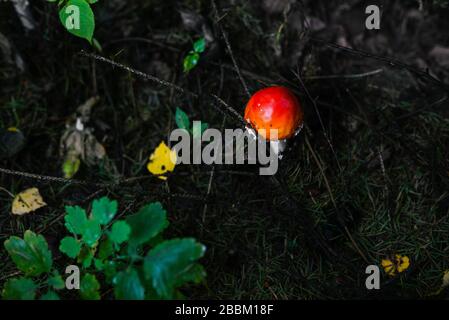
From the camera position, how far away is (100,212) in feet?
5.37

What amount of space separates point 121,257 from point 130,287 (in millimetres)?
137

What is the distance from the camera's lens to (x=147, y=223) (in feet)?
5.27

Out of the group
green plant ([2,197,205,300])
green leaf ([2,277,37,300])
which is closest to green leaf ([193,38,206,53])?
green plant ([2,197,205,300])

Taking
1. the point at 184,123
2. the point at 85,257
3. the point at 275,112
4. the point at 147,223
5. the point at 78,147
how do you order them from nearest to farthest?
the point at 147,223 → the point at 85,257 → the point at 275,112 → the point at 184,123 → the point at 78,147

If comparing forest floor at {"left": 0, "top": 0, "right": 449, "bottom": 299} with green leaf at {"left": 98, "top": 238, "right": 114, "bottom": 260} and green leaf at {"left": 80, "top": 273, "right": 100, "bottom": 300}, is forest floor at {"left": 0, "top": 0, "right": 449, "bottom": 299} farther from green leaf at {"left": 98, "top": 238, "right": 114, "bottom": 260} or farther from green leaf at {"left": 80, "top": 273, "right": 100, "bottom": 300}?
green leaf at {"left": 80, "top": 273, "right": 100, "bottom": 300}

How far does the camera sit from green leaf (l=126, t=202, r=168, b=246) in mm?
1597

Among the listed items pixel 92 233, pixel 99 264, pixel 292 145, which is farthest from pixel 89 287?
pixel 292 145

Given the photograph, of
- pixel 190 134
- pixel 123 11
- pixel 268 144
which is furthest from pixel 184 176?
pixel 123 11

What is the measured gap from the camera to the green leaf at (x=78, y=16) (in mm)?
1680

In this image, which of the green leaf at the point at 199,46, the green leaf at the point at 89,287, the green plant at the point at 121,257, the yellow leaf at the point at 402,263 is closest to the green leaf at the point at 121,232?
the green plant at the point at 121,257

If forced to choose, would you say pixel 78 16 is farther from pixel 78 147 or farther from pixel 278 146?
pixel 278 146

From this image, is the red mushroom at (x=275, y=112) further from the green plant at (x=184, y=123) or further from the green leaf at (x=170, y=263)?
the green leaf at (x=170, y=263)

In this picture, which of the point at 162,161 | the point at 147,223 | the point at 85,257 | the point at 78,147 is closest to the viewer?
the point at 147,223
